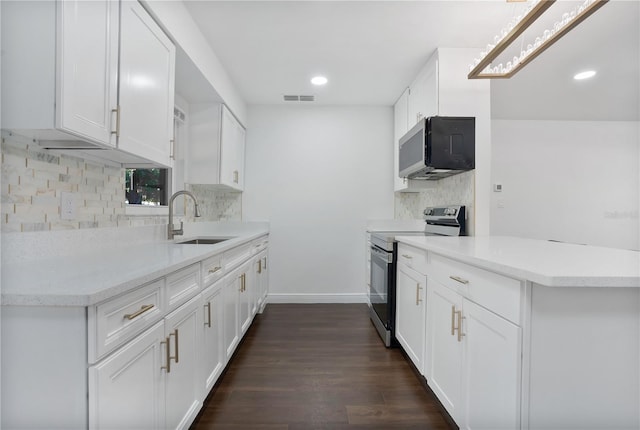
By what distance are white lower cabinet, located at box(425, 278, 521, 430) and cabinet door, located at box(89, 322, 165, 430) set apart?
124 centimetres

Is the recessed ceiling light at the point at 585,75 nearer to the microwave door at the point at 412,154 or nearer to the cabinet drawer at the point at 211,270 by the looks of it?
the microwave door at the point at 412,154

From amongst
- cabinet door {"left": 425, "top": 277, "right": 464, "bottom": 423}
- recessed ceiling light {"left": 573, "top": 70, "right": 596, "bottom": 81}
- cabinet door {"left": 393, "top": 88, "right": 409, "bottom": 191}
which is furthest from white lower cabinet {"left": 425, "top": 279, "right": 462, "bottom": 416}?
recessed ceiling light {"left": 573, "top": 70, "right": 596, "bottom": 81}

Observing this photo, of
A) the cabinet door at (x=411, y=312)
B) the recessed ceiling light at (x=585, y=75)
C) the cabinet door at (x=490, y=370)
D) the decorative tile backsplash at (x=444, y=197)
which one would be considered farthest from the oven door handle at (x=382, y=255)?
the recessed ceiling light at (x=585, y=75)

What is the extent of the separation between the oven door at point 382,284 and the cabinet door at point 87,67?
6.73 feet

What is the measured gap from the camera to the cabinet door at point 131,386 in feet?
2.69

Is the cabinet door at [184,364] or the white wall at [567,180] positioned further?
the white wall at [567,180]

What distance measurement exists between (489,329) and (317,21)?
213cm

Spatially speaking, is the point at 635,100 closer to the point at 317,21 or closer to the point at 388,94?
the point at 388,94

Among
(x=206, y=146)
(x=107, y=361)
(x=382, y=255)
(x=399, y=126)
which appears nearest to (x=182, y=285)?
(x=107, y=361)

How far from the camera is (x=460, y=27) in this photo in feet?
7.20

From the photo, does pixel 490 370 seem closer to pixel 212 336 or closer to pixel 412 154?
pixel 212 336

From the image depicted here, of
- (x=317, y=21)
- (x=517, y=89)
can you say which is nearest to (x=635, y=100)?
(x=517, y=89)

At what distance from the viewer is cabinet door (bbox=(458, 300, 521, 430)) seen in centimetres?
104

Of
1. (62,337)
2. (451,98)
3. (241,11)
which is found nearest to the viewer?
(62,337)
